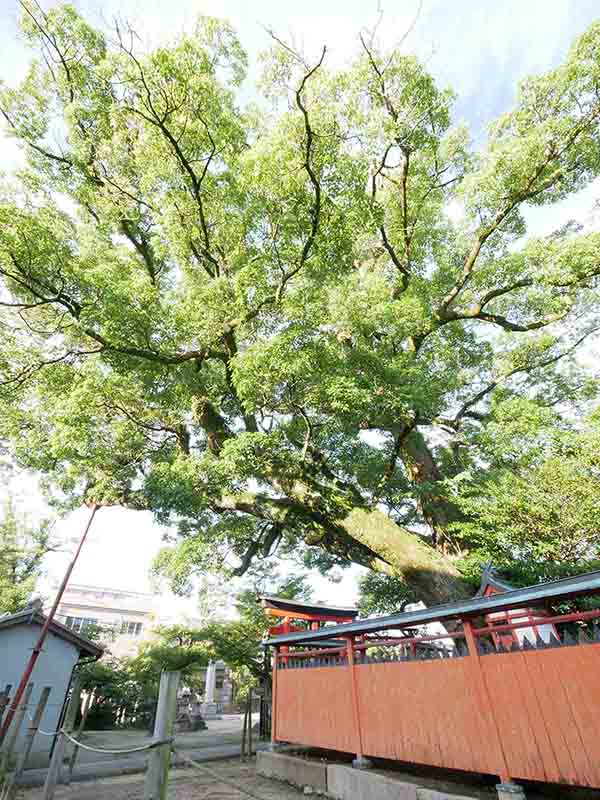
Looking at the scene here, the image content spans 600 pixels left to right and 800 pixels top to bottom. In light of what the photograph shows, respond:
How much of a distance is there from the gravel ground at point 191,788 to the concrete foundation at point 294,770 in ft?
0.36

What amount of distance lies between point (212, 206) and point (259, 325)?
10.6 ft

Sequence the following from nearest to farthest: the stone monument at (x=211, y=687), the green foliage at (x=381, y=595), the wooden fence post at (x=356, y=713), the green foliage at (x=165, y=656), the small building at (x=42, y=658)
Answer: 1. the wooden fence post at (x=356, y=713)
2. the small building at (x=42, y=658)
3. the green foliage at (x=381, y=595)
4. the green foliage at (x=165, y=656)
5. the stone monument at (x=211, y=687)

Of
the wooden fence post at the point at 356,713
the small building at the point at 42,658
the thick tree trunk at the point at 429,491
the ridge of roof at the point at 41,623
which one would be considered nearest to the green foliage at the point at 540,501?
the thick tree trunk at the point at 429,491

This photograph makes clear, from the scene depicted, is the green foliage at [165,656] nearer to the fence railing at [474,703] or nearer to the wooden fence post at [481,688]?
the fence railing at [474,703]

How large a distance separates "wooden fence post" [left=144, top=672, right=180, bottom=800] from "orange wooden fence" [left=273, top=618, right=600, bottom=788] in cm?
318

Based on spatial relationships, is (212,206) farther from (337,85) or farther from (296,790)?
(296,790)

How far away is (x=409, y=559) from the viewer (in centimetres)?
913

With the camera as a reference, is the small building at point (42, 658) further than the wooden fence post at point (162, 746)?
Yes

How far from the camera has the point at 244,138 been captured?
11.4 metres

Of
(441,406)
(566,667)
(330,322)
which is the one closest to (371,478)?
(441,406)

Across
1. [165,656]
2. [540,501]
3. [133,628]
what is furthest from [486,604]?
[133,628]

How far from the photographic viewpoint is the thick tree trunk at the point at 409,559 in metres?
8.79

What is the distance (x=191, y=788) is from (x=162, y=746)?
5.47 meters

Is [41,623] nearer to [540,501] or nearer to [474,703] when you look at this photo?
[474,703]
